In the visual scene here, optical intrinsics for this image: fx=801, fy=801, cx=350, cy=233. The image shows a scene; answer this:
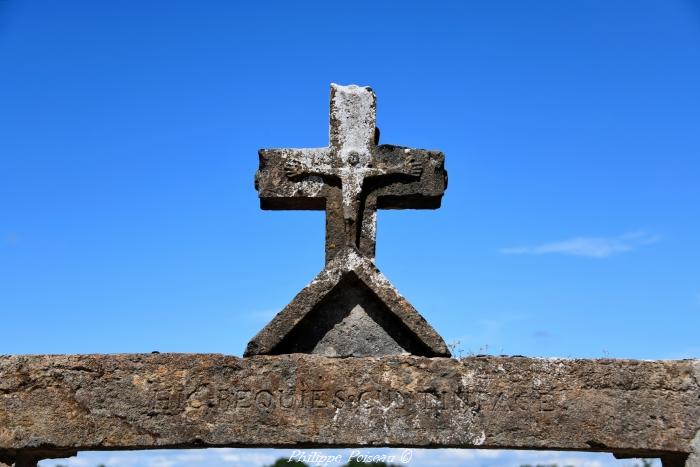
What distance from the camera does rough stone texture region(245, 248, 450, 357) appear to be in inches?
224

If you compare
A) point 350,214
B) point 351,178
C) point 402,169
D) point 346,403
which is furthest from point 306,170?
point 346,403

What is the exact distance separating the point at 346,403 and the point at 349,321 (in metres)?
0.65

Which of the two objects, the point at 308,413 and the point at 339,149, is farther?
the point at 339,149

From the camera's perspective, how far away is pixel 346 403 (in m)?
5.50

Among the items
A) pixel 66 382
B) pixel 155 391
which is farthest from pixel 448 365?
pixel 66 382

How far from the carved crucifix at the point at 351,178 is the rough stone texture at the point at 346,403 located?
1.12 metres

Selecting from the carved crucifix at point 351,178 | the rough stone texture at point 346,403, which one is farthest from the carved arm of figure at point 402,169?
the rough stone texture at point 346,403

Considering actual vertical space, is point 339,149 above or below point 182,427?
above

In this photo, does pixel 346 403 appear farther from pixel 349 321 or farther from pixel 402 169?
pixel 402 169

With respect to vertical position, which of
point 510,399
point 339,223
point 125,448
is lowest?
point 125,448

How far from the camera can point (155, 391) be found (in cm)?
553

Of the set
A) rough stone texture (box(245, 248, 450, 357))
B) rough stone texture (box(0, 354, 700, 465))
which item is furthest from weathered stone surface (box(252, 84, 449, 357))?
rough stone texture (box(0, 354, 700, 465))

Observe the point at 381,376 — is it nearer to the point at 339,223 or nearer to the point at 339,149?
the point at 339,223

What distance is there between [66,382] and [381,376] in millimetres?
2185
